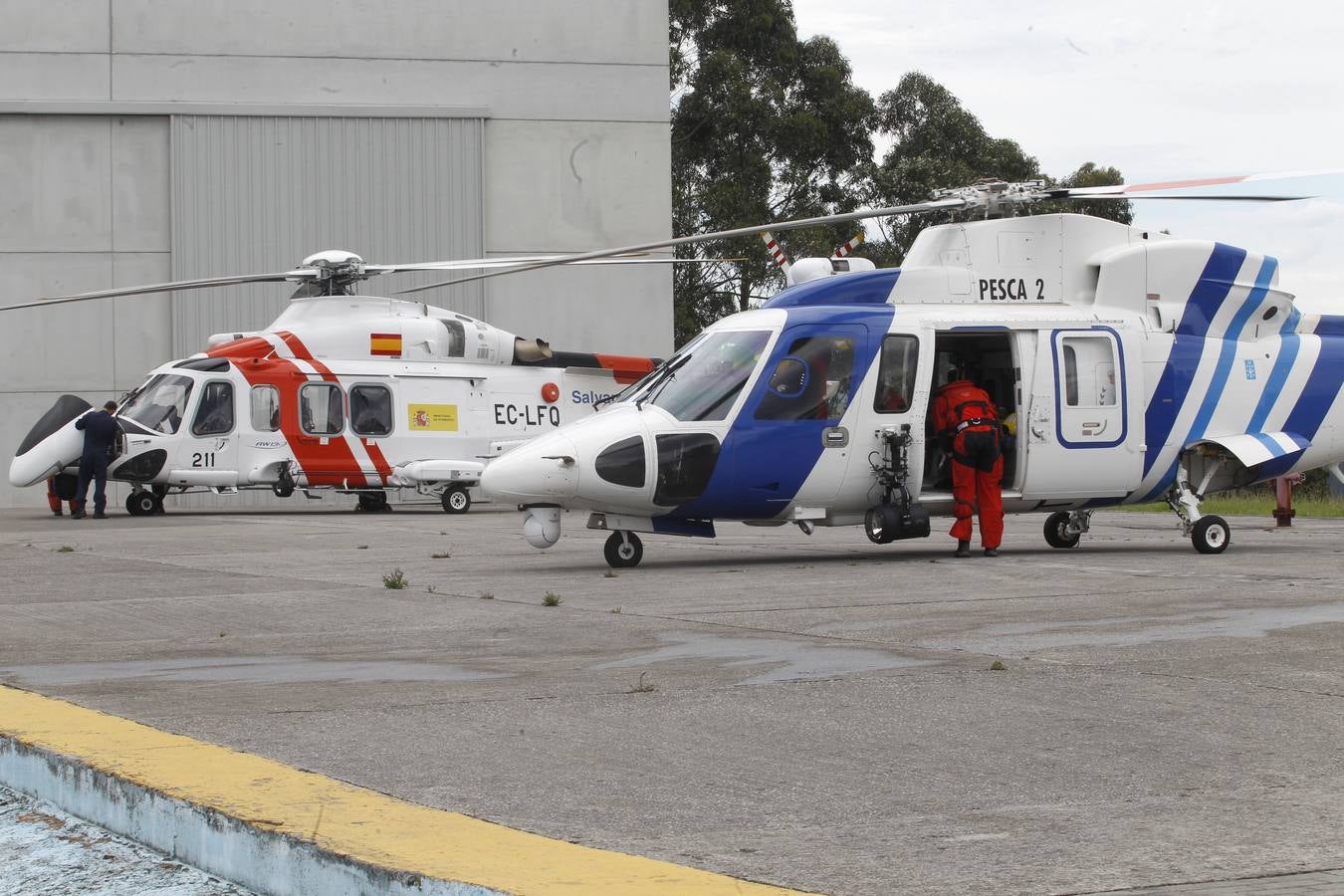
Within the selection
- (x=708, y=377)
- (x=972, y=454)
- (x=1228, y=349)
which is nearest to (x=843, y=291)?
(x=708, y=377)

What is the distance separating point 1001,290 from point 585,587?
16.4ft

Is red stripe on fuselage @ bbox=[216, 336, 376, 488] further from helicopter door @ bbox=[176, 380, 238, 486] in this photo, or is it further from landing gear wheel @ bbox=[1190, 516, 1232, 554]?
landing gear wheel @ bbox=[1190, 516, 1232, 554]

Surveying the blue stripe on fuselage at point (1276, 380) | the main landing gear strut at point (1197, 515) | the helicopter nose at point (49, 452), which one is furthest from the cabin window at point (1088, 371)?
the helicopter nose at point (49, 452)

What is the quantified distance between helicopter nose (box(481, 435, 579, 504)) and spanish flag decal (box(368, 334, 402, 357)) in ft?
40.1

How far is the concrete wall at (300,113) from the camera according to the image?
31.1 metres

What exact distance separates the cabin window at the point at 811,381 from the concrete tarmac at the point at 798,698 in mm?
1259

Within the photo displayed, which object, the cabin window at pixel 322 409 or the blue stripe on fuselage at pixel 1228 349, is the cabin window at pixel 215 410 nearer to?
the cabin window at pixel 322 409

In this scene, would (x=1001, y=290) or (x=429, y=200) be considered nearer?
(x=1001, y=290)

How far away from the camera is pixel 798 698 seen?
6645mm

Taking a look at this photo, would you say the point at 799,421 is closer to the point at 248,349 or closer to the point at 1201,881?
the point at 1201,881

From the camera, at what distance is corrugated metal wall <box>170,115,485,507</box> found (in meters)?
A: 31.3

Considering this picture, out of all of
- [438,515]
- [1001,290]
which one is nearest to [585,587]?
[1001,290]

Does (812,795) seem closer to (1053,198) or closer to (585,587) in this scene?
(585,587)

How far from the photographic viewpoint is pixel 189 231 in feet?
102
